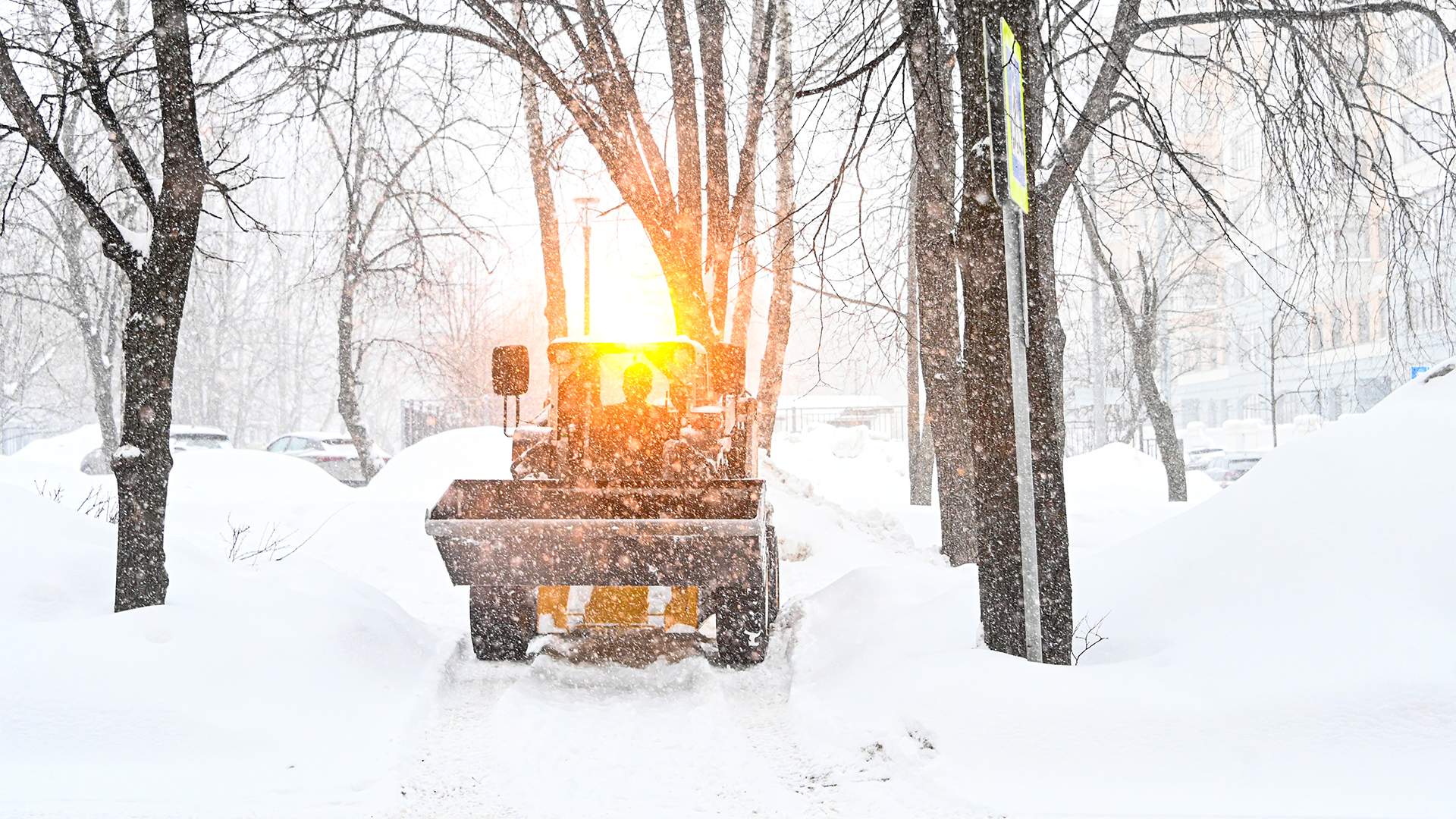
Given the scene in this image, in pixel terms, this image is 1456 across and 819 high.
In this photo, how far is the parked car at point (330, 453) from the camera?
90.3 feet

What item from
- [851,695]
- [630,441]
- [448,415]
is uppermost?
[448,415]

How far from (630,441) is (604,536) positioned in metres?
1.35

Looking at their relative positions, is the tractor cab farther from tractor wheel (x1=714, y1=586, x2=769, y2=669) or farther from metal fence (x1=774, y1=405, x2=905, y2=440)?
metal fence (x1=774, y1=405, x2=905, y2=440)

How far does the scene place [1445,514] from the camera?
446cm

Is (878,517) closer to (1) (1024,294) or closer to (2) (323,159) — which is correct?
(1) (1024,294)

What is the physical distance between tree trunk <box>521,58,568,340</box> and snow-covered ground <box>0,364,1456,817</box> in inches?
389

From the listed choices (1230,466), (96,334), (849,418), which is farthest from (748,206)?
(849,418)

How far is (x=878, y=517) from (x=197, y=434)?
1873 centimetres

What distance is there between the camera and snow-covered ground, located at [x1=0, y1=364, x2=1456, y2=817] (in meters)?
3.84

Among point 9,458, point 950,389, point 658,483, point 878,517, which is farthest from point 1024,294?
point 9,458

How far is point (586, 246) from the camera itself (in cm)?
1888

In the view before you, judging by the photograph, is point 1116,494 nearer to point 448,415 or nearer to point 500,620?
point 500,620

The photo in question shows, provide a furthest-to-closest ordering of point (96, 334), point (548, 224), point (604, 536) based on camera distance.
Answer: point (96, 334)
point (548, 224)
point (604, 536)

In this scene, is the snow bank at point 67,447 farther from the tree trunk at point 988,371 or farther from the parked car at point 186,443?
the tree trunk at point 988,371
